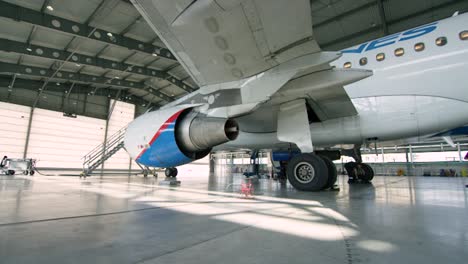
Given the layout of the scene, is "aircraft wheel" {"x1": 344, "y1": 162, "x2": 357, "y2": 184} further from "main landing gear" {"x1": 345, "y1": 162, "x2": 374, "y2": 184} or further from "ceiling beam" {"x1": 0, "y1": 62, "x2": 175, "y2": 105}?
"ceiling beam" {"x1": 0, "y1": 62, "x2": 175, "y2": 105}

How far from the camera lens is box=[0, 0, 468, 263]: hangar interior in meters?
1.34

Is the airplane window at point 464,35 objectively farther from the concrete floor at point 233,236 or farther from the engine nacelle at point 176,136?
the engine nacelle at point 176,136

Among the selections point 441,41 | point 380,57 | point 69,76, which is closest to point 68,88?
point 69,76

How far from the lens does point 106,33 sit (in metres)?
12.8

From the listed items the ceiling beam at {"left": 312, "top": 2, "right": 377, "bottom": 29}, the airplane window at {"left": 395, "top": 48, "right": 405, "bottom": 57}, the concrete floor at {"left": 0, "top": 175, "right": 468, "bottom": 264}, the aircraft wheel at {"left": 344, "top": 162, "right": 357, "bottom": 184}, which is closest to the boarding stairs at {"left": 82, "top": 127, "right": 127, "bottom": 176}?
the concrete floor at {"left": 0, "top": 175, "right": 468, "bottom": 264}

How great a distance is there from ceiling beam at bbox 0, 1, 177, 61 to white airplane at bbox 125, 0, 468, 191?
31.8 feet

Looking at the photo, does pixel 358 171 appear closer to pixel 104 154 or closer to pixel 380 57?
pixel 380 57

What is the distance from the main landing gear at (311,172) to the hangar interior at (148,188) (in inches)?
8.7

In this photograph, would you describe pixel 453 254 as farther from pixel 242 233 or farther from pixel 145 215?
pixel 145 215

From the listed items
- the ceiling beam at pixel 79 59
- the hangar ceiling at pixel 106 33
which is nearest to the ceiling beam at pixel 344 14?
the hangar ceiling at pixel 106 33

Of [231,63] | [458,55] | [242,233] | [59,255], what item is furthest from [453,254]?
[458,55]

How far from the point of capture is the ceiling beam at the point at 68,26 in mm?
10303

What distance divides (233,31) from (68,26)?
12.5 m

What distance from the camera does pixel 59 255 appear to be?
1.21 meters
